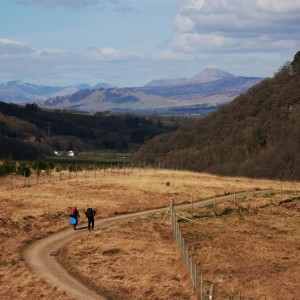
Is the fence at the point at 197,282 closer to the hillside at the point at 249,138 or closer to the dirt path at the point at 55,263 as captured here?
the dirt path at the point at 55,263

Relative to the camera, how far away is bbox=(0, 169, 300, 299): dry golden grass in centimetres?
3167

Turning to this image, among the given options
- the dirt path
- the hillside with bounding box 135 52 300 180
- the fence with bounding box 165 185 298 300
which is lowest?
the dirt path

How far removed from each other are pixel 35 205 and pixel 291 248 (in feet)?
80.5

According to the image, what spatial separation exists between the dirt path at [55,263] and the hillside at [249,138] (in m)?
62.9

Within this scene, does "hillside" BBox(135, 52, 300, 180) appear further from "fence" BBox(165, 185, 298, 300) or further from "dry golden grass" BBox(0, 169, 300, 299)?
"fence" BBox(165, 185, 298, 300)

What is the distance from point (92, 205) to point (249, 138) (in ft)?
235

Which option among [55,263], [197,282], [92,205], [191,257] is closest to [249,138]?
[92,205]

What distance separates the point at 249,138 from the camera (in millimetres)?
123875

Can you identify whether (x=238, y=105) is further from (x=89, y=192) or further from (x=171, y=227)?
(x=171, y=227)

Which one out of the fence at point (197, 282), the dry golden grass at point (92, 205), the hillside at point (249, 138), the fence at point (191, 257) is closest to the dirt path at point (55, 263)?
the dry golden grass at point (92, 205)

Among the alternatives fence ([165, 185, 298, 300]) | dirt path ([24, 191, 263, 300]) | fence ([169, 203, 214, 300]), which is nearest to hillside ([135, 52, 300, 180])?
fence ([165, 185, 298, 300])

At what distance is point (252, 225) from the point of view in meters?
48.9

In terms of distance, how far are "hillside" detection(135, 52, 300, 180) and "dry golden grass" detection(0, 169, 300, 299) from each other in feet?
86.3

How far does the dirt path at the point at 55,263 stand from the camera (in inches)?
1185
